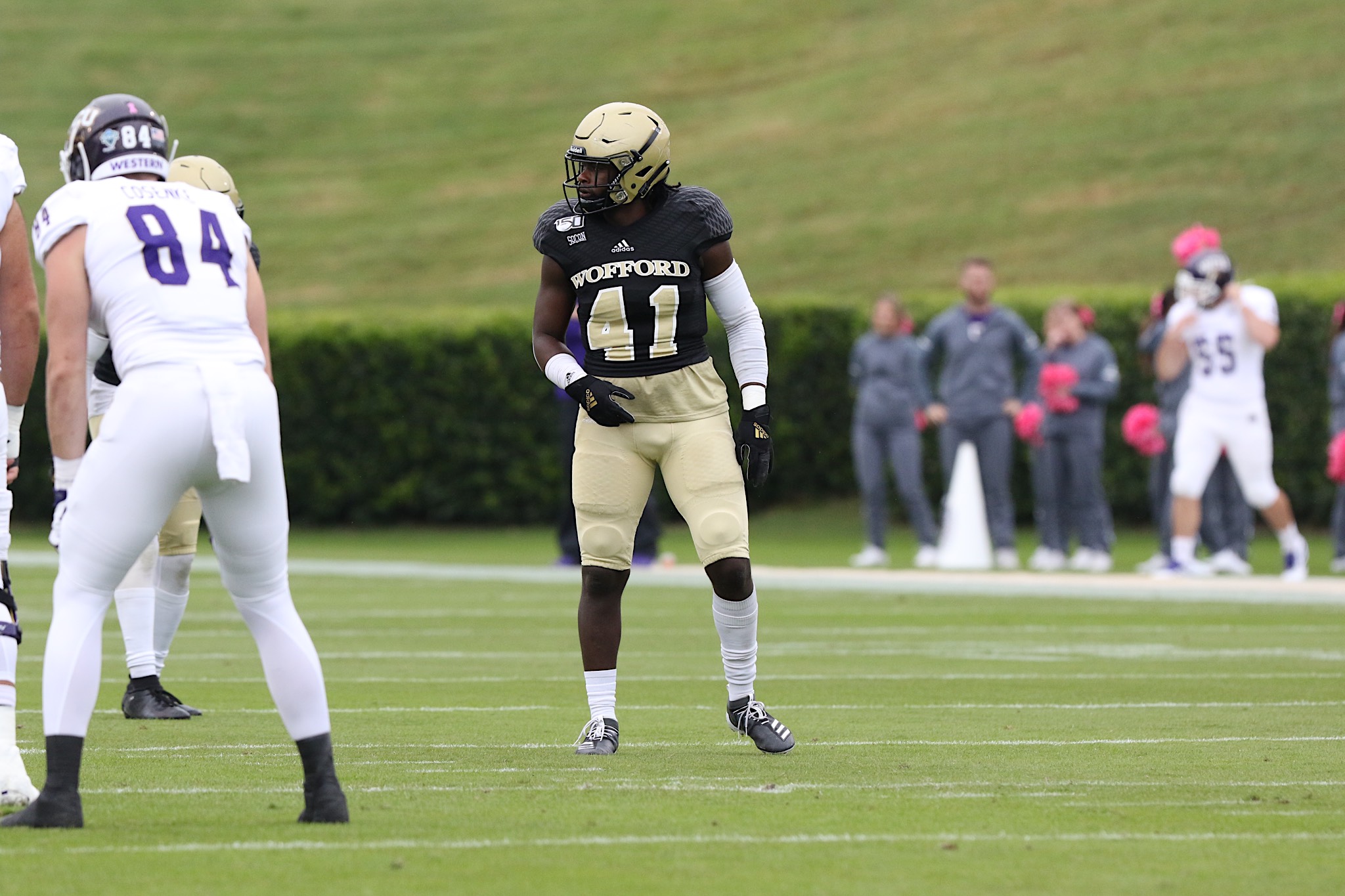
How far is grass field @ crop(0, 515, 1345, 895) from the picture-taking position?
494cm

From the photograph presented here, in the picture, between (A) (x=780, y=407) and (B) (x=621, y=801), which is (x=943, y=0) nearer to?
(A) (x=780, y=407)

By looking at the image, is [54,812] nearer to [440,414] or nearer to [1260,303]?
[1260,303]

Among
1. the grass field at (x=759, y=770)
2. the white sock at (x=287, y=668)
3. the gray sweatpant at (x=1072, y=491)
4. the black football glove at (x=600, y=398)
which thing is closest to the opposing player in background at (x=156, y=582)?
the grass field at (x=759, y=770)

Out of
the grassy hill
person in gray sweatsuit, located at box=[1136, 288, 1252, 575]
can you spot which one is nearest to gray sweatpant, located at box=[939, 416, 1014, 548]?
person in gray sweatsuit, located at box=[1136, 288, 1252, 575]

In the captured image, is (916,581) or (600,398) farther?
(916,581)

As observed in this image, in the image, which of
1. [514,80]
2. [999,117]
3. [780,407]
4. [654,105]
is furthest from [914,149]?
[780,407]

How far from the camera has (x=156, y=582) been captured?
875 centimetres

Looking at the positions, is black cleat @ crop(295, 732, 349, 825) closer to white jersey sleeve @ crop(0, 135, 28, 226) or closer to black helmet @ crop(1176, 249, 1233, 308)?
white jersey sleeve @ crop(0, 135, 28, 226)

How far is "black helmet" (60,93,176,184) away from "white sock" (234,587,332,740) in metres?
1.20

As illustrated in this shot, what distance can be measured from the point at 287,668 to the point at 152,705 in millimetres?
2943

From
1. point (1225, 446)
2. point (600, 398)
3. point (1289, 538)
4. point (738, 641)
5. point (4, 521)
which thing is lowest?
point (1289, 538)

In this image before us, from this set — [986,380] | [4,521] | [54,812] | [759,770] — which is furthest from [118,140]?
[986,380]

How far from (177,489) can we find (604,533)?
7.26ft

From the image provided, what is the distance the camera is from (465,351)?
22.9m
